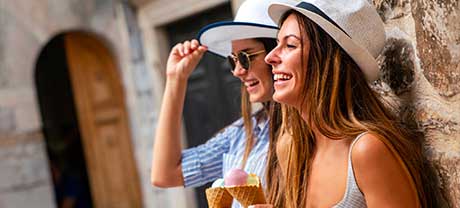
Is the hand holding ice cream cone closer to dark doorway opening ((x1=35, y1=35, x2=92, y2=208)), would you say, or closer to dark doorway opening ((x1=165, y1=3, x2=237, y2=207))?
dark doorway opening ((x1=165, y1=3, x2=237, y2=207))

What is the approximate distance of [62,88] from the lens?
34.1ft

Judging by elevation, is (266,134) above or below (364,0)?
below

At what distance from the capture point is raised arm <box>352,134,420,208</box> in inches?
72.3

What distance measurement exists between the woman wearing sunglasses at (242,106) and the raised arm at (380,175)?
70cm

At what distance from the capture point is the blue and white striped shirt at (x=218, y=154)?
2.73 m

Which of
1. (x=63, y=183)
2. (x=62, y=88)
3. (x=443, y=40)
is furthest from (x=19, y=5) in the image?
(x=443, y=40)

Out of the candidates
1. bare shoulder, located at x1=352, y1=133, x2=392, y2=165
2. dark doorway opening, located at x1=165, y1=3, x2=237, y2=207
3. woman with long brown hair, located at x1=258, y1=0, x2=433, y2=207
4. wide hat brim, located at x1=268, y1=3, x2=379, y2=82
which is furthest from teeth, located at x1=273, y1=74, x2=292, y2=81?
dark doorway opening, located at x1=165, y1=3, x2=237, y2=207

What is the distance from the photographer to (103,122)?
26.2ft

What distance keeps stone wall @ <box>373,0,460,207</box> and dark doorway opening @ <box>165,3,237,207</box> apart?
4107 millimetres

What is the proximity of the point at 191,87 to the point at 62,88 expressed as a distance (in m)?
3.89

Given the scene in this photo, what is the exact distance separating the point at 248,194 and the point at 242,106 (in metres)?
0.72

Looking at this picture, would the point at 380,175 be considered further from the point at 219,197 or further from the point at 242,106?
the point at 242,106

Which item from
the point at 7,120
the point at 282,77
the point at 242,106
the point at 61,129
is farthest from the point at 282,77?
the point at 61,129

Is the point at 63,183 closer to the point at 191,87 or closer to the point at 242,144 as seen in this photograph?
the point at 191,87
